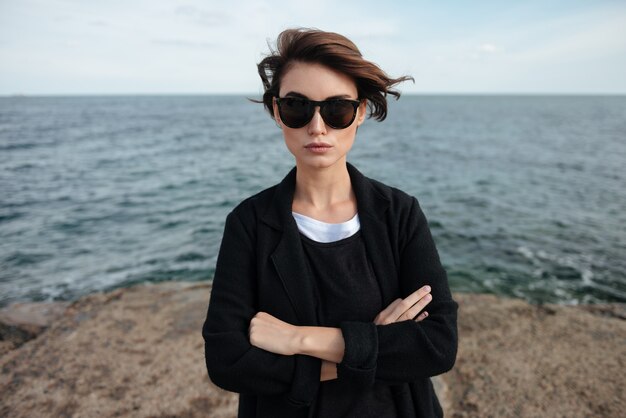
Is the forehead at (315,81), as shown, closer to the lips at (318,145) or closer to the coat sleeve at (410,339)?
the lips at (318,145)

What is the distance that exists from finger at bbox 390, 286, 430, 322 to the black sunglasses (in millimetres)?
947

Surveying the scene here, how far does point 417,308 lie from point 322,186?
2.73 feet

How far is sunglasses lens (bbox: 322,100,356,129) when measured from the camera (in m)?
2.04

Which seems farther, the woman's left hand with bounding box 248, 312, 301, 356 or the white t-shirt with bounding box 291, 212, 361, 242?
the white t-shirt with bounding box 291, 212, 361, 242

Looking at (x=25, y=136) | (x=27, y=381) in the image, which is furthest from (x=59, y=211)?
(x=25, y=136)

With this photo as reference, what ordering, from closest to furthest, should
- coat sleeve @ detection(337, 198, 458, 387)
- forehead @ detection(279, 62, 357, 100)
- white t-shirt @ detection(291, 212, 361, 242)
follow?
coat sleeve @ detection(337, 198, 458, 387) < forehead @ detection(279, 62, 357, 100) < white t-shirt @ detection(291, 212, 361, 242)

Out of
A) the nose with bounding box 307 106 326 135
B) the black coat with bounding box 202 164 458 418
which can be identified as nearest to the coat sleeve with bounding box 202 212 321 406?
the black coat with bounding box 202 164 458 418

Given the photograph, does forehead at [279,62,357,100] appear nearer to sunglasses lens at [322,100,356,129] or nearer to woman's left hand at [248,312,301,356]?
sunglasses lens at [322,100,356,129]

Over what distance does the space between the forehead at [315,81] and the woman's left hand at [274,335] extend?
116 cm

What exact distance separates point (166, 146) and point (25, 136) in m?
19.5

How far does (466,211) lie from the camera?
1597 cm

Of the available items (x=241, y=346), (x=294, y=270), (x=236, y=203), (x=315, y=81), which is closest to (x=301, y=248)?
(x=294, y=270)

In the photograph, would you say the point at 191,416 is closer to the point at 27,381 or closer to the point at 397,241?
the point at 27,381

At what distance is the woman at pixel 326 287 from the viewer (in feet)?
6.33
